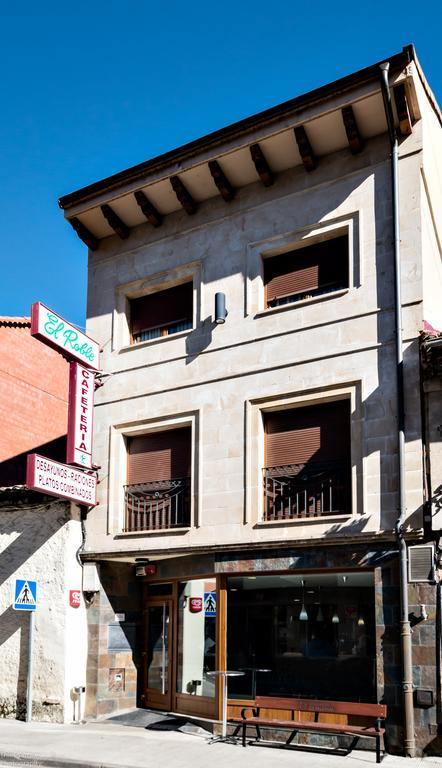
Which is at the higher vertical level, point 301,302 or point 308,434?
point 301,302

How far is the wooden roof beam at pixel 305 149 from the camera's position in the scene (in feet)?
46.8

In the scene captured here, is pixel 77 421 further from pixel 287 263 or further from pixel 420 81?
pixel 420 81

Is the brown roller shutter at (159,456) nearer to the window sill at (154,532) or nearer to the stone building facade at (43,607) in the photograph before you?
the window sill at (154,532)

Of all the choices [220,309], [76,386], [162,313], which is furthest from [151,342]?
[220,309]

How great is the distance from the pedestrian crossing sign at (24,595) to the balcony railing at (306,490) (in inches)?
184

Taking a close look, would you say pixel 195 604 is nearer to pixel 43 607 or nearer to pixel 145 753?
pixel 43 607

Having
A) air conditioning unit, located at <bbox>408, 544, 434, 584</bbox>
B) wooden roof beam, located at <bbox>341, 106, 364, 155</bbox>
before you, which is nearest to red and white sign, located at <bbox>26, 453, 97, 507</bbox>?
air conditioning unit, located at <bbox>408, 544, 434, 584</bbox>

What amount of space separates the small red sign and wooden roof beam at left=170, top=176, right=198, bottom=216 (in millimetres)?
7132

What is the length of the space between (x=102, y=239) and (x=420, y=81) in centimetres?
704

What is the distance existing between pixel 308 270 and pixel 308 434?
2.86 metres

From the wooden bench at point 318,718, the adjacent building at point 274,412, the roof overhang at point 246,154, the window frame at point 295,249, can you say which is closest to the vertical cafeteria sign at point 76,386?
the adjacent building at point 274,412

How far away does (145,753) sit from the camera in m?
12.1

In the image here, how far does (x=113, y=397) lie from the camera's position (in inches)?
645

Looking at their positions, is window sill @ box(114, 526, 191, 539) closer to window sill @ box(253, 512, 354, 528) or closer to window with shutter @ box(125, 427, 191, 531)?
window with shutter @ box(125, 427, 191, 531)
